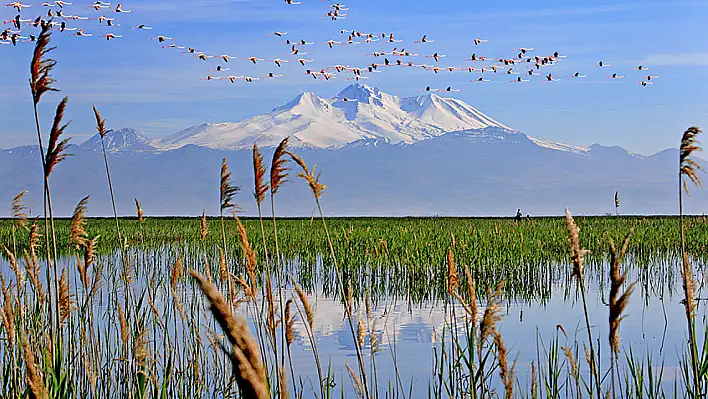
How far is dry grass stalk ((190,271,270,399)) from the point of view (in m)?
0.95

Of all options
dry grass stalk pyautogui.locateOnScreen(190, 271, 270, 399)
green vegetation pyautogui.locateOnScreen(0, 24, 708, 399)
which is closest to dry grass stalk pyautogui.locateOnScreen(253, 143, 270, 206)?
green vegetation pyautogui.locateOnScreen(0, 24, 708, 399)

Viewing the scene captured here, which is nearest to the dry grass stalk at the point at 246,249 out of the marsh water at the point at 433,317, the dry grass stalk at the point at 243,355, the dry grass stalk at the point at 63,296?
the dry grass stalk at the point at 63,296

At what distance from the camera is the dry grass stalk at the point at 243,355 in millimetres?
946

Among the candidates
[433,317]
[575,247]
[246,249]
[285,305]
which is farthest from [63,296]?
[433,317]

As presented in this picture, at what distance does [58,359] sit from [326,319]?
22.0ft

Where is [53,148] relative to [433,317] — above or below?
above

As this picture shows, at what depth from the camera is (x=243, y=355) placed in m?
0.97

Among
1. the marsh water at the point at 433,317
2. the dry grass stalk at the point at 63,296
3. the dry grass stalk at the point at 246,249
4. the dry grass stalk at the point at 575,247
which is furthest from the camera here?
the marsh water at the point at 433,317

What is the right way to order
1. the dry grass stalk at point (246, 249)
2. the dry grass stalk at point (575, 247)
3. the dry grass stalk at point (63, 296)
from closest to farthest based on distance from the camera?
the dry grass stalk at point (575, 247) < the dry grass stalk at point (246, 249) < the dry grass stalk at point (63, 296)

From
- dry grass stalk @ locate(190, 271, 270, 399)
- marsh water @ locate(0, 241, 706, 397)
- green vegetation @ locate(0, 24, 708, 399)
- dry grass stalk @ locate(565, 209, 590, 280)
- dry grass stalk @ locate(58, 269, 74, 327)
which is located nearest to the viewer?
dry grass stalk @ locate(190, 271, 270, 399)

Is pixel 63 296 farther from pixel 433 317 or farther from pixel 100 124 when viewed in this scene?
pixel 433 317

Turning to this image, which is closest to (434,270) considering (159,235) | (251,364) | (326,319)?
(326,319)

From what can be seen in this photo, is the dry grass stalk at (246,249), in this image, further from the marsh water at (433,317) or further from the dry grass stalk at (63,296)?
the marsh water at (433,317)

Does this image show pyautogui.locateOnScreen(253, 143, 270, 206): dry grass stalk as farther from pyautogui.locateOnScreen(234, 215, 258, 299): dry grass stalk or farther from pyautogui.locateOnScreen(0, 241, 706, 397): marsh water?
pyautogui.locateOnScreen(0, 241, 706, 397): marsh water
